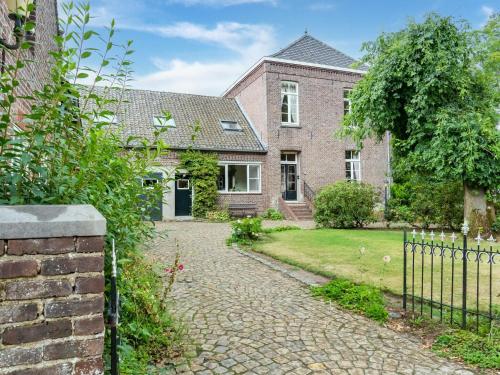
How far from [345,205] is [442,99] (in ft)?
16.3

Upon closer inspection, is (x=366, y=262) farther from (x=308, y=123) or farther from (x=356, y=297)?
(x=308, y=123)

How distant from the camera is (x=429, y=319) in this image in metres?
4.29

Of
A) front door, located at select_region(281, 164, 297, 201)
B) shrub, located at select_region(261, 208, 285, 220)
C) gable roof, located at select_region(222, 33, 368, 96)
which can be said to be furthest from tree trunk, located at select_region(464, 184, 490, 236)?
gable roof, located at select_region(222, 33, 368, 96)

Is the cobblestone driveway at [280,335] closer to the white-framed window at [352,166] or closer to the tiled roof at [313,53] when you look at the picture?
the white-framed window at [352,166]

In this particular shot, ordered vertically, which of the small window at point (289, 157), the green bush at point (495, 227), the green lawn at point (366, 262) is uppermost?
the small window at point (289, 157)

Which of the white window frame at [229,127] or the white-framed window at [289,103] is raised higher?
the white-framed window at [289,103]

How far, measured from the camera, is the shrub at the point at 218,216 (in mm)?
16984

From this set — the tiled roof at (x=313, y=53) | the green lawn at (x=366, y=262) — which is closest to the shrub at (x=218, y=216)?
the green lawn at (x=366, y=262)

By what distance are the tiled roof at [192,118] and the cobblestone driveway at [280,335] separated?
12.1 metres

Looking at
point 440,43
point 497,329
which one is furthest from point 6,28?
point 440,43

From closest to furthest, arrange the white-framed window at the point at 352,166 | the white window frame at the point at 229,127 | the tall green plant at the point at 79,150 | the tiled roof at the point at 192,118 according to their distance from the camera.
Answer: the tall green plant at the point at 79,150
the tiled roof at the point at 192,118
the white window frame at the point at 229,127
the white-framed window at the point at 352,166

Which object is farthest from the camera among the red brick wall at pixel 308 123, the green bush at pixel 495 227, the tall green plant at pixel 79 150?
the red brick wall at pixel 308 123

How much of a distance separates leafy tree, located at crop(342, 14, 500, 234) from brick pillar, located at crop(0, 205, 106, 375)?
36.9ft

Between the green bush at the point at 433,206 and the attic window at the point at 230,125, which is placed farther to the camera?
the attic window at the point at 230,125
